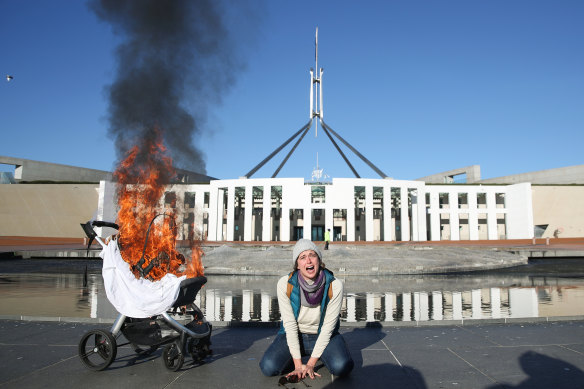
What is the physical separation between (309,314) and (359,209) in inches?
1737

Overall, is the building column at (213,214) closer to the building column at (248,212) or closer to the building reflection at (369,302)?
the building column at (248,212)

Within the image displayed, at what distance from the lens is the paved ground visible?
3.31 metres

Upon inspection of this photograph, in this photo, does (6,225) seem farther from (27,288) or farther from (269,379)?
(269,379)

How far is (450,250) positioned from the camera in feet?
73.0

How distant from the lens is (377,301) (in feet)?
29.1

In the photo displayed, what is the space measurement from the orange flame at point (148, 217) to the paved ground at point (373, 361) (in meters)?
0.99

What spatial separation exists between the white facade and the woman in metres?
33.8

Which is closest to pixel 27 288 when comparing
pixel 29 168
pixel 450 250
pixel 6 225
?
pixel 450 250

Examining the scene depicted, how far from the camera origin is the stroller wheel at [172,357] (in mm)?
3555

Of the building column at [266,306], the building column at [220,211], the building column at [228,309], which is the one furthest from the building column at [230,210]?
the building column at [228,309]

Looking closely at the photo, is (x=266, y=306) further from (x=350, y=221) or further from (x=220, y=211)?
(x=220, y=211)

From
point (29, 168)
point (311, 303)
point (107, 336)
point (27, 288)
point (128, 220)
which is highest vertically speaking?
point (29, 168)

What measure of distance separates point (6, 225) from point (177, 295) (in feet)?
169

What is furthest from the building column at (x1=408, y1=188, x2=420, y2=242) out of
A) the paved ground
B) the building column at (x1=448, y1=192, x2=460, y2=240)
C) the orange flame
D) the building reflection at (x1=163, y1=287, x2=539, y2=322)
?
the orange flame
